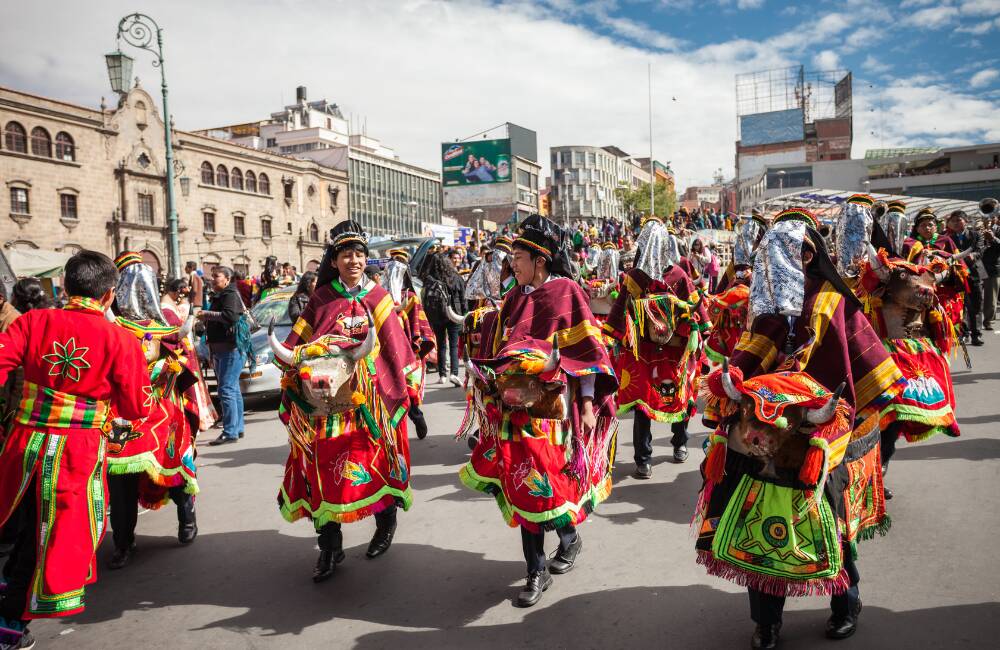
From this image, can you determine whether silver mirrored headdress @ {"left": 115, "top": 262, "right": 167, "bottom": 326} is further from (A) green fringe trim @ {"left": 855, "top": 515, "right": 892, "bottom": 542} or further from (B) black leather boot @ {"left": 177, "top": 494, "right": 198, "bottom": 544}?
(A) green fringe trim @ {"left": 855, "top": 515, "right": 892, "bottom": 542}

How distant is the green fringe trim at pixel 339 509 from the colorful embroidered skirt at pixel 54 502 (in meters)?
1.12

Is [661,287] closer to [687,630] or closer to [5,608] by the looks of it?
[687,630]

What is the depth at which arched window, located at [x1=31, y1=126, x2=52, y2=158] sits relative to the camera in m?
38.2

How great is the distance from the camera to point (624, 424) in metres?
8.73

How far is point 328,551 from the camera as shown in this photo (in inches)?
179

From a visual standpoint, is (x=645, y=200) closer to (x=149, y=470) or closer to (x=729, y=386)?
(x=149, y=470)

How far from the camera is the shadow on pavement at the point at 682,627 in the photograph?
353 centimetres

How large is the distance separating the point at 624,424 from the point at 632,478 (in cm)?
237

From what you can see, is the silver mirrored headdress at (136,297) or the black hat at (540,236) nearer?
the black hat at (540,236)

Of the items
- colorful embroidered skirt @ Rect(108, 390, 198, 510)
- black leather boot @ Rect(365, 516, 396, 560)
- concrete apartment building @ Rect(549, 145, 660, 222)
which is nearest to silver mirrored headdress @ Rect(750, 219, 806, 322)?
black leather boot @ Rect(365, 516, 396, 560)

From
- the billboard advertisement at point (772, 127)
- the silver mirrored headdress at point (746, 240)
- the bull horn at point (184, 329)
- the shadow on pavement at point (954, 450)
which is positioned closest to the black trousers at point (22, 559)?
the bull horn at point (184, 329)

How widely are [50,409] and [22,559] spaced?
2.43ft

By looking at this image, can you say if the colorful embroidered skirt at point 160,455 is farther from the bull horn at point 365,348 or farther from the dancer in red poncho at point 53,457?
the bull horn at point 365,348

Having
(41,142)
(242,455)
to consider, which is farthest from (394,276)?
(41,142)
